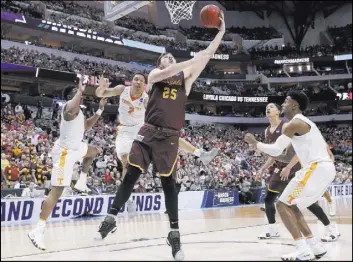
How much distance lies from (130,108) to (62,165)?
66.2 inches

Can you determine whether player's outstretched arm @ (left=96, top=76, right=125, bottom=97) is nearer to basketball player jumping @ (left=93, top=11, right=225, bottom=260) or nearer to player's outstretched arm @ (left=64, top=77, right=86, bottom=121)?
player's outstretched arm @ (left=64, top=77, right=86, bottom=121)

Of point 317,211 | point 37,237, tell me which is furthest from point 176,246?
point 317,211

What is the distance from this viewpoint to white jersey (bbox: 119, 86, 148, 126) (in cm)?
692

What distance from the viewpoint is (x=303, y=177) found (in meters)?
4.68

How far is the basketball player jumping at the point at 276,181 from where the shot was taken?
6.49 metres

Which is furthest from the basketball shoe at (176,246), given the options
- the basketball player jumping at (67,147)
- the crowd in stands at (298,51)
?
the crowd in stands at (298,51)

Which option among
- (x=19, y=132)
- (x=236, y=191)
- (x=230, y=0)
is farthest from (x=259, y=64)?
(x=19, y=132)

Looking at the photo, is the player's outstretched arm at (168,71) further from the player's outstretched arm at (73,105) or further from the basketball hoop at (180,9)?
the basketball hoop at (180,9)

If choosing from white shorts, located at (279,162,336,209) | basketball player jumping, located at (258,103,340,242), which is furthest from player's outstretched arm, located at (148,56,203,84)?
basketball player jumping, located at (258,103,340,242)

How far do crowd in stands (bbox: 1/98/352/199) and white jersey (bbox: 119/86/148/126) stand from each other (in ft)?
20.0

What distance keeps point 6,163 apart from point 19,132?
4378 millimetres

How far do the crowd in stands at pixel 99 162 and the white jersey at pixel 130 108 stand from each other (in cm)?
609

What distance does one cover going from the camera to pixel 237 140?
94.8 feet

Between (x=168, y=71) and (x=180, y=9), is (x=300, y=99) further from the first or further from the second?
(x=180, y=9)
